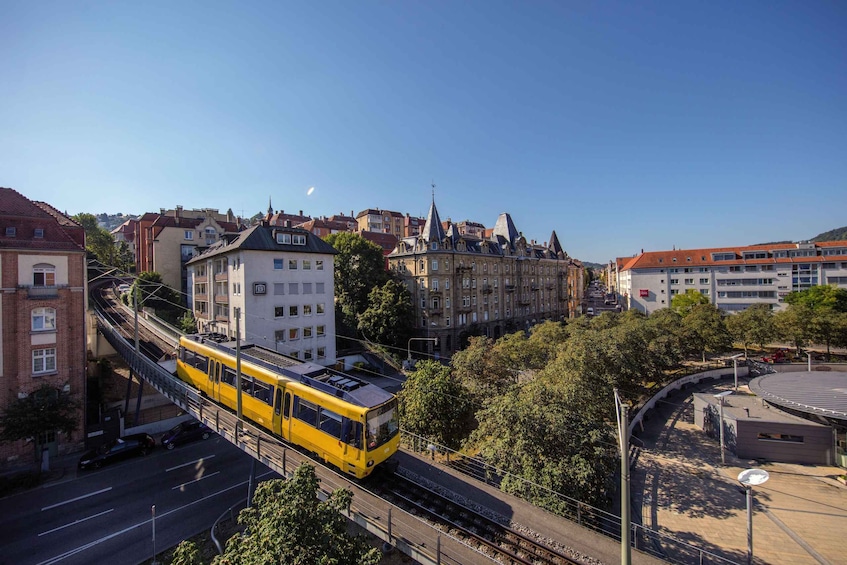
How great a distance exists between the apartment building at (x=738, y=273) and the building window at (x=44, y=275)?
7890cm

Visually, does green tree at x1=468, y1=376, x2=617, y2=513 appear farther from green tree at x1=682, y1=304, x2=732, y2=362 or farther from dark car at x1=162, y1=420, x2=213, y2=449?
green tree at x1=682, y1=304, x2=732, y2=362

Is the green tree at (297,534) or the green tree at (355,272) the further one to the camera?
the green tree at (355,272)

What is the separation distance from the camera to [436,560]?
1016 centimetres

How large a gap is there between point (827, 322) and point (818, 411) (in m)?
32.2

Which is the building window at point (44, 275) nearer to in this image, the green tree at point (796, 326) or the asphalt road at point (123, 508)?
the asphalt road at point (123, 508)

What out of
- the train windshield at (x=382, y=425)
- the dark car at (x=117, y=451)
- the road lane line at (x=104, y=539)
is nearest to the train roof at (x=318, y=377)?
the train windshield at (x=382, y=425)

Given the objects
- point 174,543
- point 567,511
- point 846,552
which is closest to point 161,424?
point 174,543

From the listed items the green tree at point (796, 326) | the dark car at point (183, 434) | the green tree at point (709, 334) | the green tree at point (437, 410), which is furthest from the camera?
the green tree at point (796, 326)

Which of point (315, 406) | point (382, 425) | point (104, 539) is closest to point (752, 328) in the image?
point (382, 425)

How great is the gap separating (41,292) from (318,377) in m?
24.2

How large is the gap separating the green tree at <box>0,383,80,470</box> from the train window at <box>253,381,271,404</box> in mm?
15864

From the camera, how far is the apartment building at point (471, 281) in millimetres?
50644

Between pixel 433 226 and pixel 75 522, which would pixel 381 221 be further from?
pixel 75 522

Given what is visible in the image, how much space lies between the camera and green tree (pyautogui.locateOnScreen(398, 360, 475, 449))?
19.5 metres
